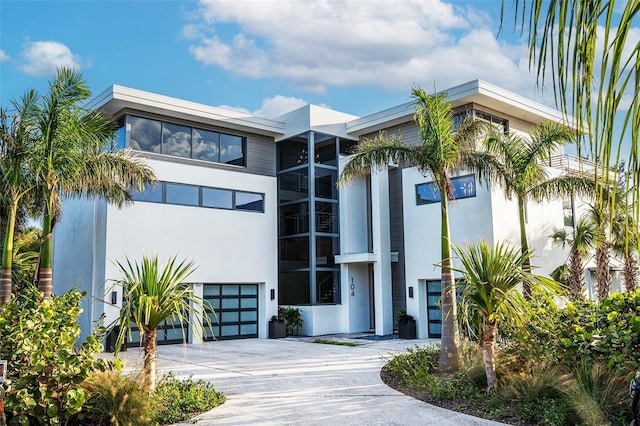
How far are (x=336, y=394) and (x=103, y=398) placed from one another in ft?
12.7

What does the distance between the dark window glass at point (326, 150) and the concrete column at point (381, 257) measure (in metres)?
2.76

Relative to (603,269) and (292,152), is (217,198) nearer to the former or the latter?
(292,152)

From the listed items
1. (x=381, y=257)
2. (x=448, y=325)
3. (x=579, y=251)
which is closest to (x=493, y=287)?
(x=448, y=325)

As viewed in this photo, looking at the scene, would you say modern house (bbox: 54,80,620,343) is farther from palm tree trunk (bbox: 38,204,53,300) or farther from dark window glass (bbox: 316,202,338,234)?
palm tree trunk (bbox: 38,204,53,300)

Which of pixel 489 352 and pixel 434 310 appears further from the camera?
pixel 434 310

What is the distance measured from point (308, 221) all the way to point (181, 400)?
1334 centimetres

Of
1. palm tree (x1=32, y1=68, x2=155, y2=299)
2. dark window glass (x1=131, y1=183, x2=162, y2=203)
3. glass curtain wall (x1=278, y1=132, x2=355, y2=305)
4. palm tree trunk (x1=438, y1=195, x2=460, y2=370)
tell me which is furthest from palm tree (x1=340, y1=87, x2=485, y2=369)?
glass curtain wall (x1=278, y1=132, x2=355, y2=305)

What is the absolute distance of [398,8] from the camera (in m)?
4.64

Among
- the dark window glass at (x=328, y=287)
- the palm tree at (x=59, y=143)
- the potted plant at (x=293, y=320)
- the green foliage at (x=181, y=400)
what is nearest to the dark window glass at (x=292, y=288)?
the dark window glass at (x=328, y=287)

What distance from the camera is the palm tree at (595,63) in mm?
1666

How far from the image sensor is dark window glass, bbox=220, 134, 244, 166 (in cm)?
2047

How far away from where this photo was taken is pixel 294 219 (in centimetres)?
2131

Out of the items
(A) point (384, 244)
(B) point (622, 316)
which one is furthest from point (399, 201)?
(B) point (622, 316)

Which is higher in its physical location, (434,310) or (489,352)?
(434,310)
